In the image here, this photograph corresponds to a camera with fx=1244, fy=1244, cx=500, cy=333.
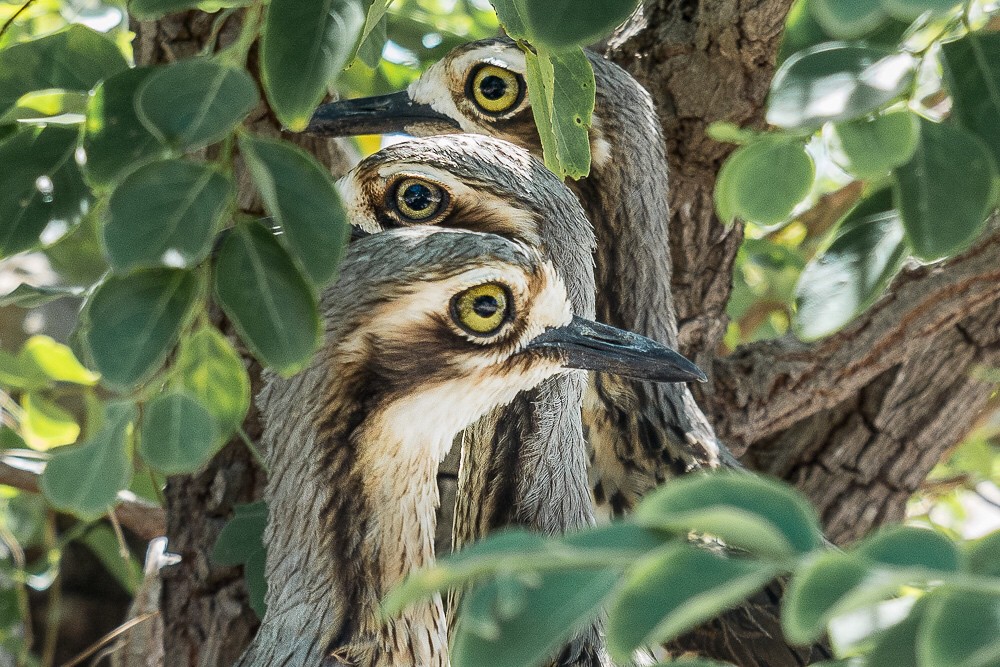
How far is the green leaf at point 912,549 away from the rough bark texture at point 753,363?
102cm

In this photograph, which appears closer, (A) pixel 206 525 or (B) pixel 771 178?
(B) pixel 771 178

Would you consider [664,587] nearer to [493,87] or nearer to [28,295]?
[28,295]

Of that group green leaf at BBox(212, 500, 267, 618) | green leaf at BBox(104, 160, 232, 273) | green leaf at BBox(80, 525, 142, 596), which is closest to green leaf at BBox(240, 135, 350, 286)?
green leaf at BBox(104, 160, 232, 273)

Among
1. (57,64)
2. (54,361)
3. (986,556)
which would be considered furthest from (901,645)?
(54,361)

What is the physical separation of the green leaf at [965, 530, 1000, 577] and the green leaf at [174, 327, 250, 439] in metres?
→ 0.49

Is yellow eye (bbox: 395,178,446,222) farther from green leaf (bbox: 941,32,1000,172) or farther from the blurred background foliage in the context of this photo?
green leaf (bbox: 941,32,1000,172)

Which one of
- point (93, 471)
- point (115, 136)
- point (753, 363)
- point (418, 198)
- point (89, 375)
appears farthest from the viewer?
point (753, 363)

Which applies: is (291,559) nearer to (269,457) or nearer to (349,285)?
(269,457)

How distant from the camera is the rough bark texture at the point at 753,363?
1.65 metres

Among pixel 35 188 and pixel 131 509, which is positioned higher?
pixel 35 188

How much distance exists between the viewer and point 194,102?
709 mm

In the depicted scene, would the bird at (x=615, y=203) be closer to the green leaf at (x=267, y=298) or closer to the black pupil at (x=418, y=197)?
the black pupil at (x=418, y=197)

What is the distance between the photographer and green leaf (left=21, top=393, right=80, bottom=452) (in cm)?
169

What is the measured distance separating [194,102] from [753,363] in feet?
4.40
